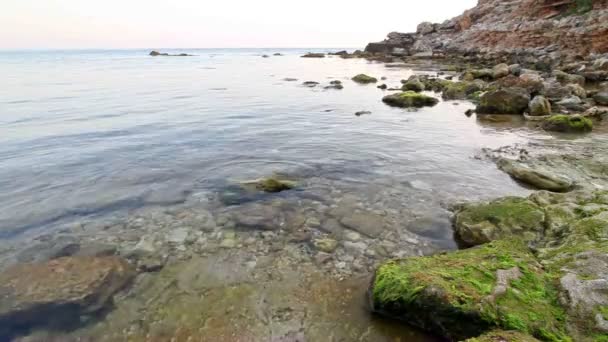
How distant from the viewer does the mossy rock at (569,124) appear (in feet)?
41.1

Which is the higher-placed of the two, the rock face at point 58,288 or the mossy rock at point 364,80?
the mossy rock at point 364,80

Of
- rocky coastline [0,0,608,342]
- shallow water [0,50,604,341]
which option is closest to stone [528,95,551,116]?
shallow water [0,50,604,341]

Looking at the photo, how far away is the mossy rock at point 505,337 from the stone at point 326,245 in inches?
105

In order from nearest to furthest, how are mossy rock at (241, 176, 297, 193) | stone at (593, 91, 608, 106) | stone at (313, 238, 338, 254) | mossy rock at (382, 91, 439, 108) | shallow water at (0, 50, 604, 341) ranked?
shallow water at (0, 50, 604, 341), stone at (313, 238, 338, 254), mossy rock at (241, 176, 297, 193), stone at (593, 91, 608, 106), mossy rock at (382, 91, 439, 108)

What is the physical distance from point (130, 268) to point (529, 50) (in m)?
48.7

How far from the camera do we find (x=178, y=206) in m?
7.14

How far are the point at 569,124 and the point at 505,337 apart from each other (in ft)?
42.3

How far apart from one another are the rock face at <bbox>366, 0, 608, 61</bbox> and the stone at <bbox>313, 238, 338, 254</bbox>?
2976 cm

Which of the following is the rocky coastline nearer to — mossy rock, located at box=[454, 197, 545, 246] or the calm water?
mossy rock, located at box=[454, 197, 545, 246]

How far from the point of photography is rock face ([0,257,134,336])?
13.9 ft

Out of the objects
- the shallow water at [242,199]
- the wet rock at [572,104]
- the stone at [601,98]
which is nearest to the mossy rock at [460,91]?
A: the wet rock at [572,104]

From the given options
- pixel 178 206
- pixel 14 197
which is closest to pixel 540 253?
pixel 178 206

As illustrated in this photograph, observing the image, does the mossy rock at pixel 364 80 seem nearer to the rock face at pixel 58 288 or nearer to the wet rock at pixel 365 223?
the wet rock at pixel 365 223

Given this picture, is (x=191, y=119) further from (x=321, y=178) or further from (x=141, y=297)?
(x=141, y=297)
